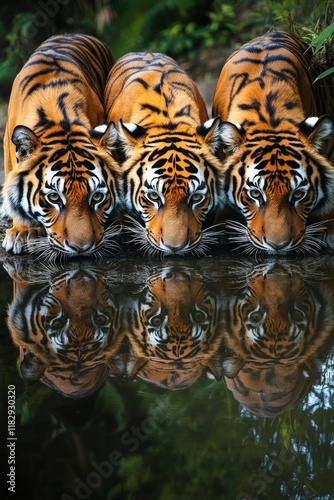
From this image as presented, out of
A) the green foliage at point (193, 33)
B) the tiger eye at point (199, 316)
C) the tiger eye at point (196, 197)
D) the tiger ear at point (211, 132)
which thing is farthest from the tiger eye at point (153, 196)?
the green foliage at point (193, 33)

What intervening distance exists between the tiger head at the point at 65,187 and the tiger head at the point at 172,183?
15 centimetres

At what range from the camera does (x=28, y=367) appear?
11.8ft

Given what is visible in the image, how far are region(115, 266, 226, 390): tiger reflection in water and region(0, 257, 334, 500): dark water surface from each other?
0.01 meters

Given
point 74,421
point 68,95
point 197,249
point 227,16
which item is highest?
point 227,16

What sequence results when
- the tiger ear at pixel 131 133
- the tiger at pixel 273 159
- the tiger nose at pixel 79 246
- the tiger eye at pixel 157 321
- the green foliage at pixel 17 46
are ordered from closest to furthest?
the tiger eye at pixel 157 321 < the tiger nose at pixel 79 246 < the tiger at pixel 273 159 < the tiger ear at pixel 131 133 < the green foliage at pixel 17 46

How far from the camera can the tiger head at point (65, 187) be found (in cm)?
507

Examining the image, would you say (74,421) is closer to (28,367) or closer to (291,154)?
(28,367)

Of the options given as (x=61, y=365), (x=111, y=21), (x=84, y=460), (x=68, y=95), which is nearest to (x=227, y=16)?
(x=111, y=21)

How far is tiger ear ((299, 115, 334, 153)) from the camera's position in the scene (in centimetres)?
531

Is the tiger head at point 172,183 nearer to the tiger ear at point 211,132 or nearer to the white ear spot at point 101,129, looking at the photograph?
the tiger ear at point 211,132

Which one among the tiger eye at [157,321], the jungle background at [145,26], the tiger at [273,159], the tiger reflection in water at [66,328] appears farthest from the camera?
the jungle background at [145,26]

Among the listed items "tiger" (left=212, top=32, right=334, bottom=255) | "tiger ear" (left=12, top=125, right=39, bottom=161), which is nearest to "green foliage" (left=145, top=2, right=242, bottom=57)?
"tiger" (left=212, top=32, right=334, bottom=255)

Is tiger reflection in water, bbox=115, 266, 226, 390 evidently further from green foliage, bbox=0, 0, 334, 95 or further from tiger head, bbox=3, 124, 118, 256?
green foliage, bbox=0, 0, 334, 95

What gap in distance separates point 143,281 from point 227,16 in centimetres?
715
